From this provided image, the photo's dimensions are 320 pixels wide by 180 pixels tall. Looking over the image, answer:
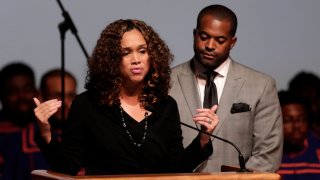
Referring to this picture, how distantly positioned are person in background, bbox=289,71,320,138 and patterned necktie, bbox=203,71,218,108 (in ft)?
4.92

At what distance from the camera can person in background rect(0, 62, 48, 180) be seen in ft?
13.8

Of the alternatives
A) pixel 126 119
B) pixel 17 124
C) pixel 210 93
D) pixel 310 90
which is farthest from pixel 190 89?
pixel 310 90

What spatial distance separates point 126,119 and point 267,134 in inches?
33.5

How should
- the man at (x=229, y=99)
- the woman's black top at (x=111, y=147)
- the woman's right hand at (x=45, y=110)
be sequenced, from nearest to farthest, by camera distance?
1. the woman's right hand at (x=45, y=110)
2. the woman's black top at (x=111, y=147)
3. the man at (x=229, y=99)

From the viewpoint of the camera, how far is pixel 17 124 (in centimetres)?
429

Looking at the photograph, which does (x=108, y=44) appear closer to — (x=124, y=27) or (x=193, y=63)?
(x=124, y=27)

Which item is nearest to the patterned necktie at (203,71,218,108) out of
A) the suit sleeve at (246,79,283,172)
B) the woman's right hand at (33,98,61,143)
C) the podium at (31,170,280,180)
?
the suit sleeve at (246,79,283,172)

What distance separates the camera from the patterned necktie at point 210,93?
3.60 meters

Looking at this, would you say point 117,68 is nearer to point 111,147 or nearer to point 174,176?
→ point 111,147

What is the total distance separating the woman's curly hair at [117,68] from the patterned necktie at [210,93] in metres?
0.52

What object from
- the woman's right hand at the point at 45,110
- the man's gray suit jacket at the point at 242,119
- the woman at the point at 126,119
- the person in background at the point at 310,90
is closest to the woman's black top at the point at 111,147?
the woman at the point at 126,119

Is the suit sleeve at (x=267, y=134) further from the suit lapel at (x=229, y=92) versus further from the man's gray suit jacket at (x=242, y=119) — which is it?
the suit lapel at (x=229, y=92)

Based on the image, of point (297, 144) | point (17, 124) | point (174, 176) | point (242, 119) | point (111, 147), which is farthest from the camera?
point (297, 144)

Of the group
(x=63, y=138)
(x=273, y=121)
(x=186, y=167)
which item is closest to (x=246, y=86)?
(x=273, y=121)
